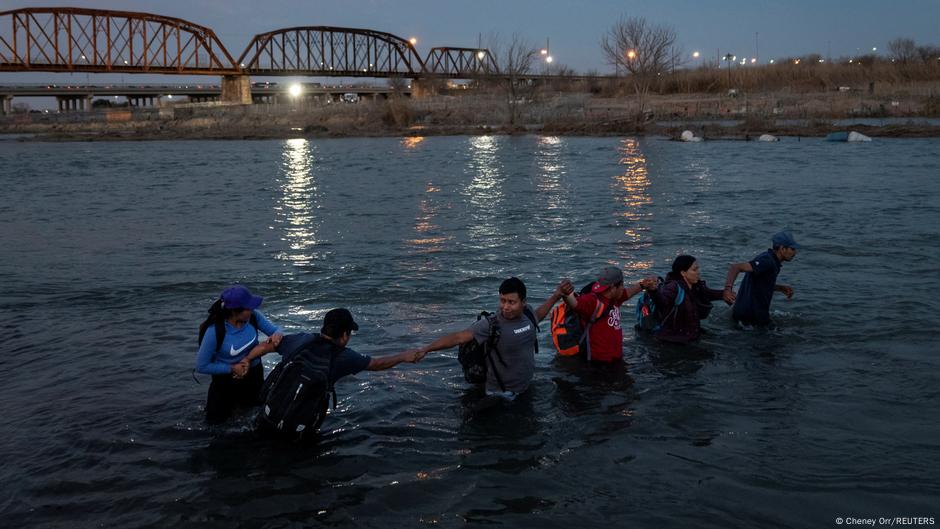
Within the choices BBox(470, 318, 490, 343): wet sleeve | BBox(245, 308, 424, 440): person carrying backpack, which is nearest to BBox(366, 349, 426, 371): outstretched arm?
BBox(245, 308, 424, 440): person carrying backpack

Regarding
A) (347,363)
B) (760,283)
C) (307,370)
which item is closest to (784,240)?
(760,283)

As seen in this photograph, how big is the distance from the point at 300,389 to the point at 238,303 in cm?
81

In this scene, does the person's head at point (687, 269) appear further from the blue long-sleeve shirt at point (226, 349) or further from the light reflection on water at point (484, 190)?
the light reflection on water at point (484, 190)

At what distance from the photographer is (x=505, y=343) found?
7.17 metres

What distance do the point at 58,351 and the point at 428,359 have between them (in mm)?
4519

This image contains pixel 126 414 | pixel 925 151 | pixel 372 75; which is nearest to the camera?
pixel 126 414

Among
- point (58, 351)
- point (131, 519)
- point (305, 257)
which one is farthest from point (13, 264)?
point (131, 519)

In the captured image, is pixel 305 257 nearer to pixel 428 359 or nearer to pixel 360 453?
pixel 428 359

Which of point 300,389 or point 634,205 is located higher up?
point 300,389

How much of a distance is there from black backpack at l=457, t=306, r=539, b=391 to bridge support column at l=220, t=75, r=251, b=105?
116 meters

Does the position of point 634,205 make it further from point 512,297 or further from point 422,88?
point 422,88

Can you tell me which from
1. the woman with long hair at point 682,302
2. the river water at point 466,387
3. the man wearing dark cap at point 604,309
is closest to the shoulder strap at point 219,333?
the river water at point 466,387

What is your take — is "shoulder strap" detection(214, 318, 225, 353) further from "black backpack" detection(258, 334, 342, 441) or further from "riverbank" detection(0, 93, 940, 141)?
"riverbank" detection(0, 93, 940, 141)

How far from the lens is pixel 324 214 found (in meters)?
23.5
